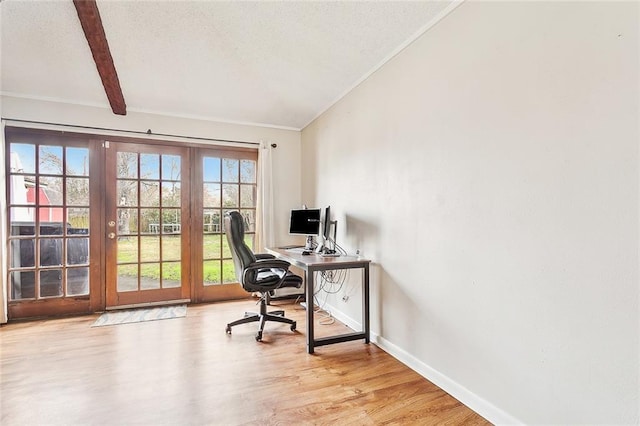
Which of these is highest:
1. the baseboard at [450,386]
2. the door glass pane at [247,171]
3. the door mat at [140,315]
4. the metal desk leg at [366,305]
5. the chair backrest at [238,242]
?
the door glass pane at [247,171]

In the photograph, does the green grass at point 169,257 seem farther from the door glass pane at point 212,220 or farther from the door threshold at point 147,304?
the door threshold at point 147,304

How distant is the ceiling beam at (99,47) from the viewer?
6.45 ft

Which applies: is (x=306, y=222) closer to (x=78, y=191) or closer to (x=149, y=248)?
(x=149, y=248)

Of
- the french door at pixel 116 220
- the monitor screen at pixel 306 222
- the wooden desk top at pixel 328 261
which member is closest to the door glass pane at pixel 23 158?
the french door at pixel 116 220

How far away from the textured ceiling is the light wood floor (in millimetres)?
2439

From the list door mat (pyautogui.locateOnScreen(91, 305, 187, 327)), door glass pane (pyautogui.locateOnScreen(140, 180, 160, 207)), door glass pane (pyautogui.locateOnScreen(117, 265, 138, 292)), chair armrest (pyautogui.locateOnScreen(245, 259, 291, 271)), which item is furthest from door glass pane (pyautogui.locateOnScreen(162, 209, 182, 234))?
chair armrest (pyautogui.locateOnScreen(245, 259, 291, 271))

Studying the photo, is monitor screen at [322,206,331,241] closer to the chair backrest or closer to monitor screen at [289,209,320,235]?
monitor screen at [289,209,320,235]

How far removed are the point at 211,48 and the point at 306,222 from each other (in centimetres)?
187

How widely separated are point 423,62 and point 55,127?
3.86 metres

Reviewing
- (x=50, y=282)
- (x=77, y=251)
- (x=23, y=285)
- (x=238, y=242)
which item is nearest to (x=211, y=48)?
(x=238, y=242)

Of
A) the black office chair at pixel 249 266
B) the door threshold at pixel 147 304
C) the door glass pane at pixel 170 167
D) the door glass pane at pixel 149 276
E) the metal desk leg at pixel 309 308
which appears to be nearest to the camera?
the metal desk leg at pixel 309 308

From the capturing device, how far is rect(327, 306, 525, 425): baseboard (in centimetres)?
163

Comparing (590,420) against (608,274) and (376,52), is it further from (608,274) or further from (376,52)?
(376,52)

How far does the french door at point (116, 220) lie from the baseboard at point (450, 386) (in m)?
2.35
